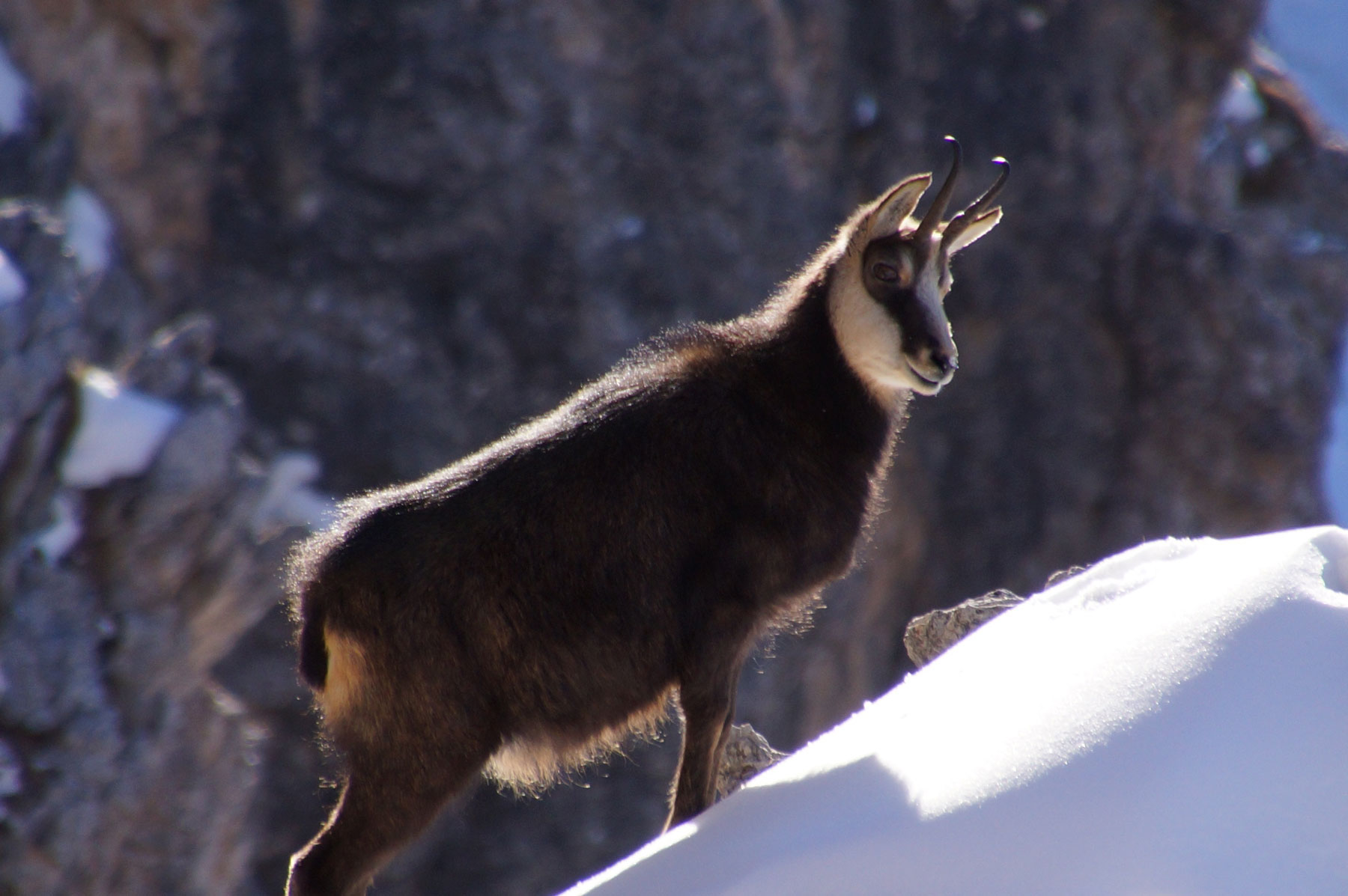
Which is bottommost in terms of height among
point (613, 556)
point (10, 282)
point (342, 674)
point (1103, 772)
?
point (10, 282)

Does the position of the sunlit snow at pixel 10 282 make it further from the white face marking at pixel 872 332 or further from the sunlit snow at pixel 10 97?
the white face marking at pixel 872 332

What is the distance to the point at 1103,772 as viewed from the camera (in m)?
3.07

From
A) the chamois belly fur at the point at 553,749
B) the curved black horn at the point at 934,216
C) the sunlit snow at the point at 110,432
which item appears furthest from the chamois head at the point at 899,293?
the sunlit snow at the point at 110,432

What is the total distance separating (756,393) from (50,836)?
727 cm

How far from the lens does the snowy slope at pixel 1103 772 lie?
2846 mm

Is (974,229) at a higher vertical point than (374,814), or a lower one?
higher

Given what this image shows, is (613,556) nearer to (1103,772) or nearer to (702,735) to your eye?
(702,735)

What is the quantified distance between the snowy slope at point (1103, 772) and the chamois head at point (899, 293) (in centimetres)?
90

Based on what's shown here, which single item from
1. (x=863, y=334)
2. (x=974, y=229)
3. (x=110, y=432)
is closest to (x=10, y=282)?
(x=110, y=432)

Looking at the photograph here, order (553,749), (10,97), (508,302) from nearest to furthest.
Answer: (553,749)
(10,97)
(508,302)

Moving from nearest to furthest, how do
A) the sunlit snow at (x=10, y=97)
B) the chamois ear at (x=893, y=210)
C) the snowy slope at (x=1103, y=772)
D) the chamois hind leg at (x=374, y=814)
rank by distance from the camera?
the snowy slope at (x=1103, y=772)
the chamois hind leg at (x=374, y=814)
the chamois ear at (x=893, y=210)
the sunlit snow at (x=10, y=97)

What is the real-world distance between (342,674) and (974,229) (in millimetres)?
2460

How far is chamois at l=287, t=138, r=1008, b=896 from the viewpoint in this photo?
3773 millimetres

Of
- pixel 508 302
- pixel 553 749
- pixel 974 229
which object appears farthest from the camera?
pixel 508 302
